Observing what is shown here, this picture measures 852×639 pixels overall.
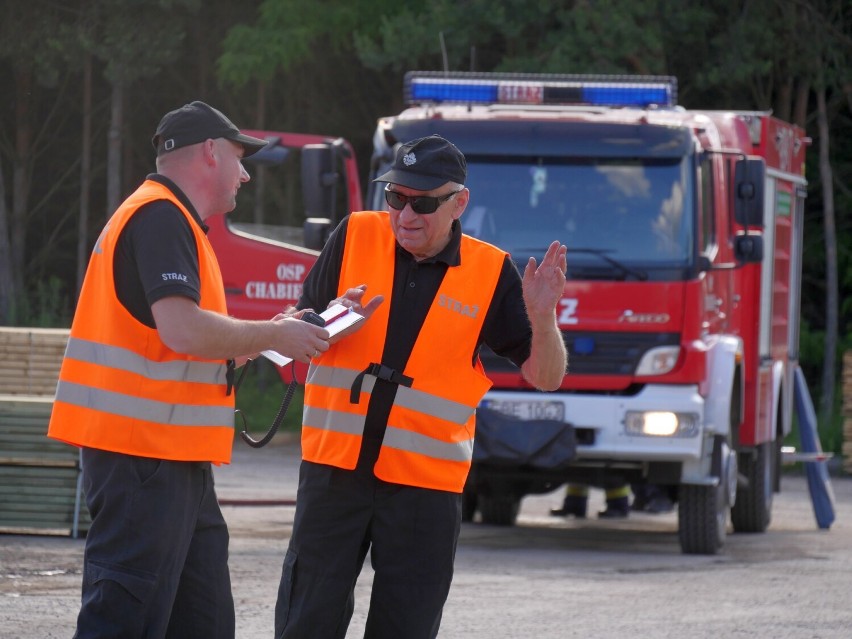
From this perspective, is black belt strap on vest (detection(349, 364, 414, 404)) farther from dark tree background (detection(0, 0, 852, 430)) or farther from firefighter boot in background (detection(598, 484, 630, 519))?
dark tree background (detection(0, 0, 852, 430))

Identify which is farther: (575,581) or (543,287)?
(575,581)

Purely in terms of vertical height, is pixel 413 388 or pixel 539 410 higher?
pixel 413 388

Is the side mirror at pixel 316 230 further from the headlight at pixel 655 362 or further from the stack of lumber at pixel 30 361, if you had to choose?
the headlight at pixel 655 362

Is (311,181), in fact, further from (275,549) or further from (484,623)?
(484,623)

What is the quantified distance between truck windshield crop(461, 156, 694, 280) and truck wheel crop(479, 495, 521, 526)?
269 cm

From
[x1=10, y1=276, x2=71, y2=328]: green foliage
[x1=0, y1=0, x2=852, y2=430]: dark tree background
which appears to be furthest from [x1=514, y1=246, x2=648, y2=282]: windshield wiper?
[x1=10, y1=276, x2=71, y2=328]: green foliage

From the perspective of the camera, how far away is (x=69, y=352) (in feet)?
15.5

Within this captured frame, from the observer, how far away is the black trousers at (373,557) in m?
4.82

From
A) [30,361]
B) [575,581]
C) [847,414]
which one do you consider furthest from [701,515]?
[847,414]

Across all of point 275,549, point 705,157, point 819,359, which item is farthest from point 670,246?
point 819,359

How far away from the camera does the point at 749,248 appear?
10906 millimetres

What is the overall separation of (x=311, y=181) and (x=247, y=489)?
4196 millimetres

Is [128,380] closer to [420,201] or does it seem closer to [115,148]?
[420,201]

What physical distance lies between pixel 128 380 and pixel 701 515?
266 inches
